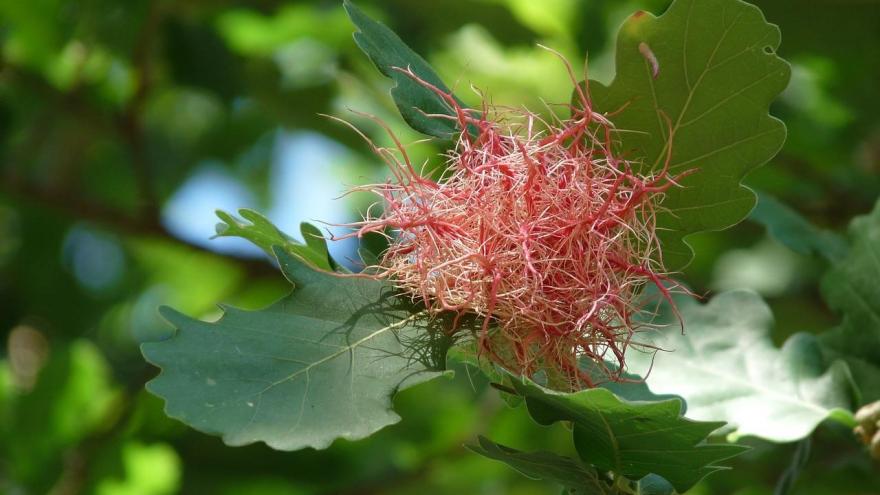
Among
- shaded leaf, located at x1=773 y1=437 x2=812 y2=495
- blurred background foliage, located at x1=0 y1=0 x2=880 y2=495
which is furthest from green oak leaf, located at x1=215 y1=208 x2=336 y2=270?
blurred background foliage, located at x1=0 y1=0 x2=880 y2=495

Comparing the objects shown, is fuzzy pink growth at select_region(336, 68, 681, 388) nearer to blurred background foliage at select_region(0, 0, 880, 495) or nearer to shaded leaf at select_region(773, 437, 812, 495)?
shaded leaf at select_region(773, 437, 812, 495)

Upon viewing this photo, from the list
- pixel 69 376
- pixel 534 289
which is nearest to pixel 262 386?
pixel 534 289

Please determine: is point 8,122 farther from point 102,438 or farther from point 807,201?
point 807,201

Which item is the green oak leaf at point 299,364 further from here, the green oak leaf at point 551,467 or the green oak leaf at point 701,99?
the green oak leaf at point 701,99

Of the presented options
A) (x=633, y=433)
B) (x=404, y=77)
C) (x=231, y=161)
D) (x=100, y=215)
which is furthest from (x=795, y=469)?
(x=231, y=161)

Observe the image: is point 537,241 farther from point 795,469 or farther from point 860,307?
point 860,307

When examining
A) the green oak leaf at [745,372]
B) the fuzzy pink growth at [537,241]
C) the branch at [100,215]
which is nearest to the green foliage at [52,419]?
the branch at [100,215]
